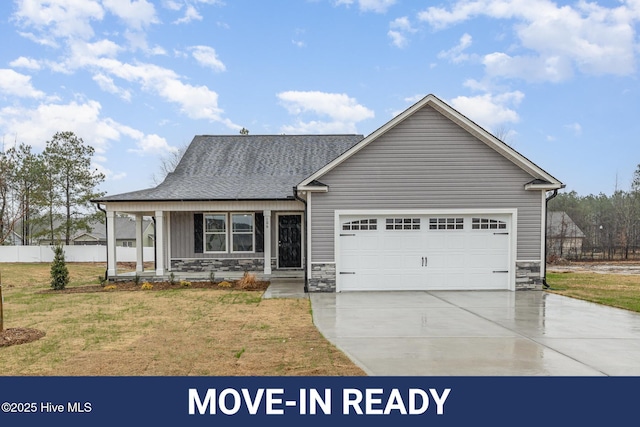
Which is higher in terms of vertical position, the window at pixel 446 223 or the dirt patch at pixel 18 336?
the window at pixel 446 223

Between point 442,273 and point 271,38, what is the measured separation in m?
11.0

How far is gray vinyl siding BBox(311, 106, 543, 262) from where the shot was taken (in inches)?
484

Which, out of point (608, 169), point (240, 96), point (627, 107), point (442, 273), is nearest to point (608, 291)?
point (442, 273)

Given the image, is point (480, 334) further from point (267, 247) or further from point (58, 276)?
point (58, 276)

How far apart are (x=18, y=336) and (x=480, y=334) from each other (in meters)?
7.79

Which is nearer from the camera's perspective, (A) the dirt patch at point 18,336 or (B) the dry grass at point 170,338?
(B) the dry grass at point 170,338

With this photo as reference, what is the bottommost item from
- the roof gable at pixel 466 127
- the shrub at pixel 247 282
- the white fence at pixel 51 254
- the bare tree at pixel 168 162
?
the white fence at pixel 51 254

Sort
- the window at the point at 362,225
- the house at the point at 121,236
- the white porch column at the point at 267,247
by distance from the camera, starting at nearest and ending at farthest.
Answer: the window at the point at 362,225, the white porch column at the point at 267,247, the house at the point at 121,236

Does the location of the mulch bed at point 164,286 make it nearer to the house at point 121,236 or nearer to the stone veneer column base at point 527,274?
the stone veneer column base at point 527,274

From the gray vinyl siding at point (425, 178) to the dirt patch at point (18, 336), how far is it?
6914 mm

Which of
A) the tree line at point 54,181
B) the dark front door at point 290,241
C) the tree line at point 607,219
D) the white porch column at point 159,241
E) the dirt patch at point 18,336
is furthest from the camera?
the tree line at point 607,219

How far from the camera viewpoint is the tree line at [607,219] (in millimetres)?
33562

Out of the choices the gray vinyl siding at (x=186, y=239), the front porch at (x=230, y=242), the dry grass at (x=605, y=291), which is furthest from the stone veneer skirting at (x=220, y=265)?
the dry grass at (x=605, y=291)

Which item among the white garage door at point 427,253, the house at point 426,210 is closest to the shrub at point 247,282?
the house at point 426,210
